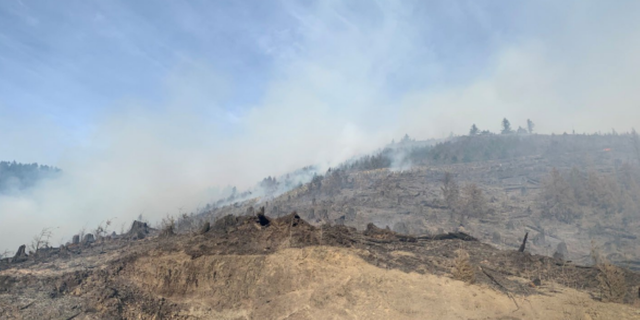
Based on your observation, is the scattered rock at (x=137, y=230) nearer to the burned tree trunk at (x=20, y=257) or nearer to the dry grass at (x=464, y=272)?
the burned tree trunk at (x=20, y=257)

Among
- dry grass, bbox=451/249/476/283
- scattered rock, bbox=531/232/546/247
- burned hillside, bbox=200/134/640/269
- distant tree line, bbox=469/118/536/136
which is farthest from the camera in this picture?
distant tree line, bbox=469/118/536/136

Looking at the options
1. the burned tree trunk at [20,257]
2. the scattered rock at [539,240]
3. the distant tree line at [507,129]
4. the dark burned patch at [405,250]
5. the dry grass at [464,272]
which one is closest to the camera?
the dry grass at [464,272]

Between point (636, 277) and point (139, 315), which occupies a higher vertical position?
point (139, 315)

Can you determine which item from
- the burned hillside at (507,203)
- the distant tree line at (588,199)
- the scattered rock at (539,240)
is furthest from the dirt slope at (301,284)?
the distant tree line at (588,199)

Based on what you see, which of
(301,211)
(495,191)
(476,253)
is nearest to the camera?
(476,253)

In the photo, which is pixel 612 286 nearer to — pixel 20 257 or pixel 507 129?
pixel 20 257

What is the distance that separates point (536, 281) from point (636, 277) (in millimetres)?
4853

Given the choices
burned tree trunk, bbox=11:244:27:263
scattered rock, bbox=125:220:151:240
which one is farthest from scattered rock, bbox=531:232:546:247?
Result: burned tree trunk, bbox=11:244:27:263

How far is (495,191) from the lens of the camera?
7162 centimetres

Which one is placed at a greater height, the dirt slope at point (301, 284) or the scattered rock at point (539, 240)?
the dirt slope at point (301, 284)

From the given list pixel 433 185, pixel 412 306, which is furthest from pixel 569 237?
pixel 412 306

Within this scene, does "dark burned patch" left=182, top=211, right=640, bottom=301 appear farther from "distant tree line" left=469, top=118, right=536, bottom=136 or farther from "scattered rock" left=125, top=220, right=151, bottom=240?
"distant tree line" left=469, top=118, right=536, bottom=136

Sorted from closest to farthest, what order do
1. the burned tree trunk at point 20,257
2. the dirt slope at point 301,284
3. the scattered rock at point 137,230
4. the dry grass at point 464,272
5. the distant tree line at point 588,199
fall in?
the dirt slope at point 301,284 → the dry grass at point 464,272 → the burned tree trunk at point 20,257 → the scattered rock at point 137,230 → the distant tree line at point 588,199

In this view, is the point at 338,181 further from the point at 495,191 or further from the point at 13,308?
the point at 13,308
